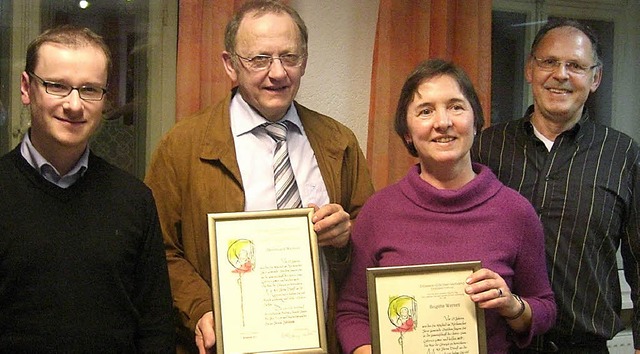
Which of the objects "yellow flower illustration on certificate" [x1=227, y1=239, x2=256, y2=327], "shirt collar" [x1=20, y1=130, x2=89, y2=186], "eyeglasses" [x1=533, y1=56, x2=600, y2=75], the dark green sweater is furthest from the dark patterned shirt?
"shirt collar" [x1=20, y1=130, x2=89, y2=186]

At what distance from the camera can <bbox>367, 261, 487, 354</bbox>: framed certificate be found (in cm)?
165

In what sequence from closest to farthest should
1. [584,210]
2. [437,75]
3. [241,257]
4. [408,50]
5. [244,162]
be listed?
[241,257] < [437,75] < [244,162] < [584,210] < [408,50]

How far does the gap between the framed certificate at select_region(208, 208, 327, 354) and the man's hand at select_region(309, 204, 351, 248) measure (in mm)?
22

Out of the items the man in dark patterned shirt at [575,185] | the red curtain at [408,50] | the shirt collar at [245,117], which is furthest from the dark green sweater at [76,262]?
the red curtain at [408,50]

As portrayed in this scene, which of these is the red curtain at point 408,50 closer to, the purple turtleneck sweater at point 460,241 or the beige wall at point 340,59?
the beige wall at point 340,59

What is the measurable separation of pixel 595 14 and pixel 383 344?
8.82 feet

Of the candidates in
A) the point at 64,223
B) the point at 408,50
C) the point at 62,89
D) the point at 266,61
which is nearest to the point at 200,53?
the point at 266,61

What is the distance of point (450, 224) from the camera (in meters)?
1.77

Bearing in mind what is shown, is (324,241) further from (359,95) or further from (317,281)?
(359,95)

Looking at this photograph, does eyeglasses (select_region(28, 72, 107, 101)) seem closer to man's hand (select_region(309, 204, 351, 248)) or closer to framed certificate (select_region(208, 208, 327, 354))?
framed certificate (select_region(208, 208, 327, 354))

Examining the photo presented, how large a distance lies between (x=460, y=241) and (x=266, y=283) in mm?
500

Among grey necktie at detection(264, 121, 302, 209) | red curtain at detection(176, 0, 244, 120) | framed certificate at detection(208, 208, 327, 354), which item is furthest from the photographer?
red curtain at detection(176, 0, 244, 120)

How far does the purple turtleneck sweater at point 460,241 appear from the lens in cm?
175

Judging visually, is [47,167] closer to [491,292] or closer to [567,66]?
[491,292]
